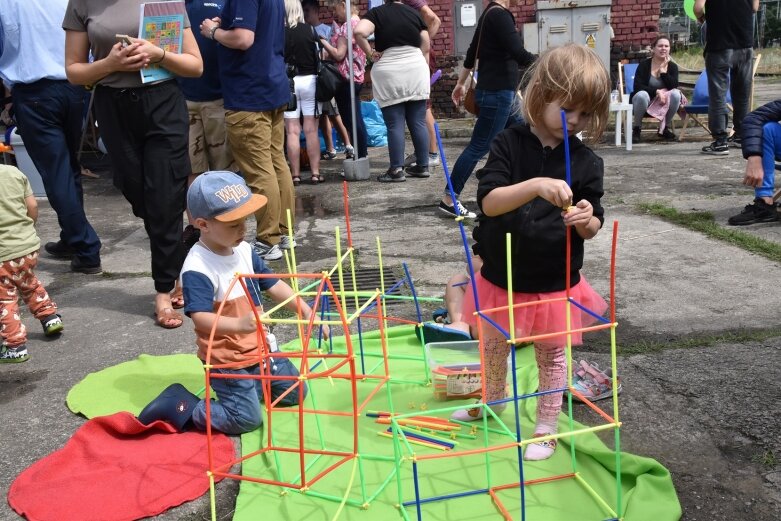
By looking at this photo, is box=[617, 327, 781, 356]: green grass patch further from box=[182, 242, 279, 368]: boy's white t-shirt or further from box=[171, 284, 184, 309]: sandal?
box=[171, 284, 184, 309]: sandal

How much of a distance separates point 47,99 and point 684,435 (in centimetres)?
403

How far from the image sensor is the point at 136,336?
153 inches

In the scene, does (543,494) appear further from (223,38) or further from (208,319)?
(223,38)

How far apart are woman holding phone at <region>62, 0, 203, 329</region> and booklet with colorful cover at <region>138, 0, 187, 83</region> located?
44mm

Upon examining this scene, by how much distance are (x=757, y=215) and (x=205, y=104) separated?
150 inches

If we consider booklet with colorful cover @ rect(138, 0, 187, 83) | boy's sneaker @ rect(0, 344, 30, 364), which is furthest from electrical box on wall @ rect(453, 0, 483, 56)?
boy's sneaker @ rect(0, 344, 30, 364)

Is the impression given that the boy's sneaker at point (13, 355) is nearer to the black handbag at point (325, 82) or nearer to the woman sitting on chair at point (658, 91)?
the black handbag at point (325, 82)

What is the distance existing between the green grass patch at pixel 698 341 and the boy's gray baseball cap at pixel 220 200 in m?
1.70

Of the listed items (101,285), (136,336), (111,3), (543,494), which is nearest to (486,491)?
(543,494)

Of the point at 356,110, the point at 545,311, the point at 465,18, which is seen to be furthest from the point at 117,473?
the point at 465,18

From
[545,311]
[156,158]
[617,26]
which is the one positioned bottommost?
[545,311]

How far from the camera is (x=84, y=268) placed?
198 inches

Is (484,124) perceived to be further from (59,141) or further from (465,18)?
(465,18)

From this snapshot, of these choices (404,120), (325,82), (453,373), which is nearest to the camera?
(453,373)
